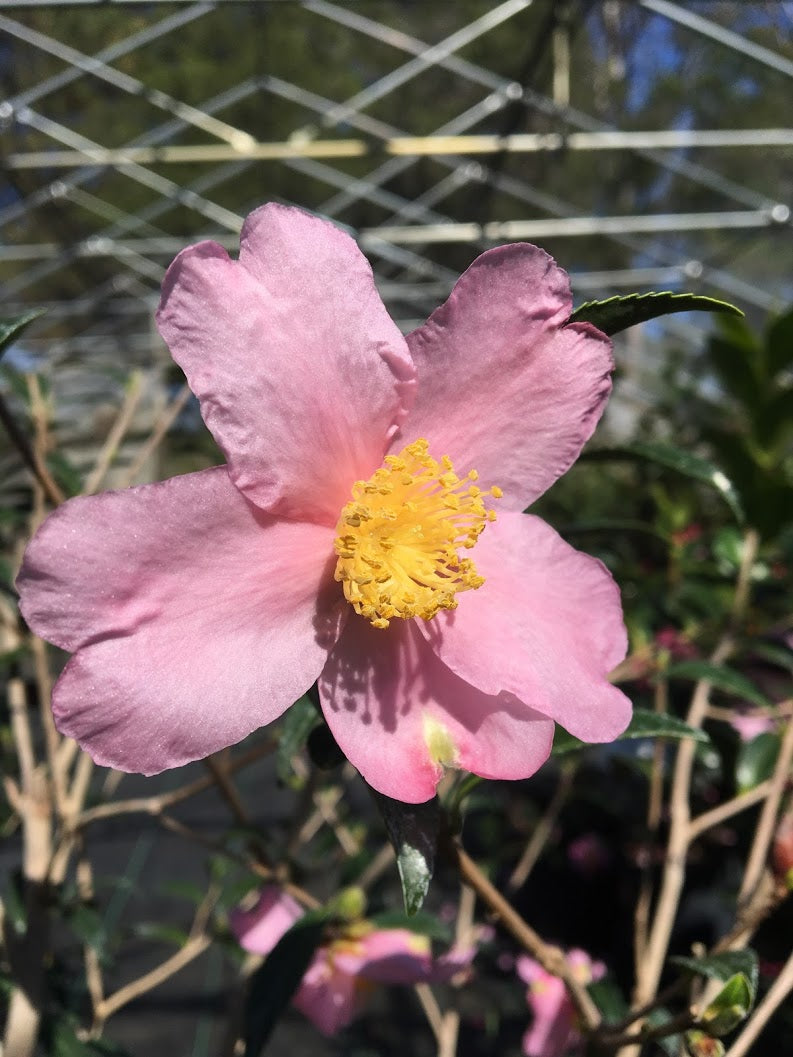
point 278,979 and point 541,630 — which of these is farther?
point 278,979

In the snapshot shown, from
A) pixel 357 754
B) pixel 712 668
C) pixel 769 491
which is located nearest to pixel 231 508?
pixel 357 754

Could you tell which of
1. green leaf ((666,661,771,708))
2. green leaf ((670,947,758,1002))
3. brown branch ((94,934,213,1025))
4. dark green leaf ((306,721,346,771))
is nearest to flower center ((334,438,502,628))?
dark green leaf ((306,721,346,771))

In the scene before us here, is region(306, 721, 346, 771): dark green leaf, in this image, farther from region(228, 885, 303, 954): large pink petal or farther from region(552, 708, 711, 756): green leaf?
region(228, 885, 303, 954): large pink petal

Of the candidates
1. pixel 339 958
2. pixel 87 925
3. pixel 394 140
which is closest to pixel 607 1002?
pixel 339 958

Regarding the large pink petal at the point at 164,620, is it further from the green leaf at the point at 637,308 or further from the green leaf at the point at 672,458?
the green leaf at the point at 672,458

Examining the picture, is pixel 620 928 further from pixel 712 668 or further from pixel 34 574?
pixel 34 574

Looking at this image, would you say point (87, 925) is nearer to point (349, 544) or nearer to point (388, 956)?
point (388, 956)
